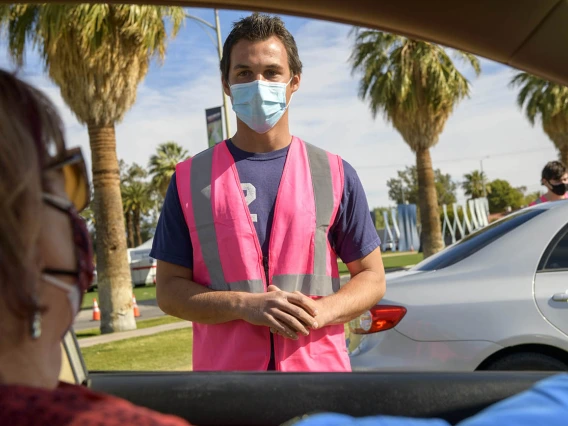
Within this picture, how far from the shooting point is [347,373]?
2.30 meters

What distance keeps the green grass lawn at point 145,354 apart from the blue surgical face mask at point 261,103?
20.0 feet

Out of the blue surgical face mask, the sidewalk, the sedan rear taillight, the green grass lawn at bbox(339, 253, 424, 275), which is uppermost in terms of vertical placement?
the blue surgical face mask

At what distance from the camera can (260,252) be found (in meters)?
2.49

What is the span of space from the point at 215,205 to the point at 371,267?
2.00 ft

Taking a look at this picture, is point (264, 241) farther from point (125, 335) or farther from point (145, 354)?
point (125, 335)

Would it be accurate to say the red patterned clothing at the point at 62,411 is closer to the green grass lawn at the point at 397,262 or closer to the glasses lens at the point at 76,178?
the glasses lens at the point at 76,178

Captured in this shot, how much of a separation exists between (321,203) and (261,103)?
473mm

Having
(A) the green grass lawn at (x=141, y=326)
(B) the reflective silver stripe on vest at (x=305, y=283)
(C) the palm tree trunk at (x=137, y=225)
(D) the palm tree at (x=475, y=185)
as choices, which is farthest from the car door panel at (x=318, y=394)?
(D) the palm tree at (x=475, y=185)

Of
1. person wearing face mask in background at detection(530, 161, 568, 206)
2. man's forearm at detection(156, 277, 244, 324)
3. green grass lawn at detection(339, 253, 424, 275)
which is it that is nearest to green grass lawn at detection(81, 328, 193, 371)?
person wearing face mask in background at detection(530, 161, 568, 206)

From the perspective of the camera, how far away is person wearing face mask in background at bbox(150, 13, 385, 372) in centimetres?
246

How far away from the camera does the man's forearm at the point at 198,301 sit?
2412 mm

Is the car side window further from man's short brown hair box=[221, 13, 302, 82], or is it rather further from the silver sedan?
man's short brown hair box=[221, 13, 302, 82]

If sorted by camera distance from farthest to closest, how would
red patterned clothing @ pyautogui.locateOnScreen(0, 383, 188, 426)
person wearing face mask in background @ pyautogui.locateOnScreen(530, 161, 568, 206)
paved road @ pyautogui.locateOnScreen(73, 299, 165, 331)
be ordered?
paved road @ pyautogui.locateOnScreen(73, 299, 165, 331), person wearing face mask in background @ pyautogui.locateOnScreen(530, 161, 568, 206), red patterned clothing @ pyautogui.locateOnScreen(0, 383, 188, 426)

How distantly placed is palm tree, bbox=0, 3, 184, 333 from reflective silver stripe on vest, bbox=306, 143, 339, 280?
11.4 m
